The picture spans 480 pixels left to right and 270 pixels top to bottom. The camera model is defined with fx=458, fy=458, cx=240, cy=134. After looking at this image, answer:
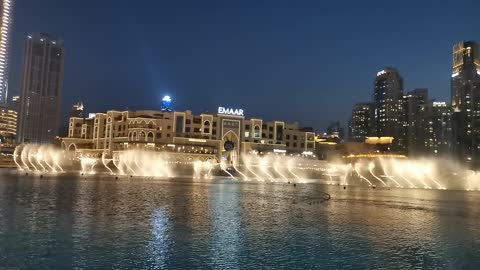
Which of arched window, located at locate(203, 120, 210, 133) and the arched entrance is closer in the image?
arched window, located at locate(203, 120, 210, 133)

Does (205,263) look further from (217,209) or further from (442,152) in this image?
(442,152)

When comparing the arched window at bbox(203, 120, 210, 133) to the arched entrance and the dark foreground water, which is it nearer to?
the arched entrance

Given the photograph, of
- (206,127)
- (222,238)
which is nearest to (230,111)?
(206,127)

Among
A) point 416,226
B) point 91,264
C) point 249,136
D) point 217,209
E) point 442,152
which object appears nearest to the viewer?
point 91,264

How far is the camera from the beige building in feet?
515

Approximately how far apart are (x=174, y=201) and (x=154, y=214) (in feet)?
34.3

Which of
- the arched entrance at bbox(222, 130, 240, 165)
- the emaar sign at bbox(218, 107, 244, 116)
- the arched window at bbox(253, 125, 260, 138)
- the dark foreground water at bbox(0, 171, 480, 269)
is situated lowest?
the dark foreground water at bbox(0, 171, 480, 269)

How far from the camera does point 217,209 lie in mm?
36656

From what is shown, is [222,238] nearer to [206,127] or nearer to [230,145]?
[206,127]

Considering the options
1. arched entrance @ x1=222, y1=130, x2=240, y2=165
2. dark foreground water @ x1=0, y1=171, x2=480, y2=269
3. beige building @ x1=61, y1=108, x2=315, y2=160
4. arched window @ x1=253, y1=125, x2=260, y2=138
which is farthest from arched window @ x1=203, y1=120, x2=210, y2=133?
dark foreground water @ x1=0, y1=171, x2=480, y2=269

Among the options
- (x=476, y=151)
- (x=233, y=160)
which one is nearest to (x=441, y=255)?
→ (x=233, y=160)

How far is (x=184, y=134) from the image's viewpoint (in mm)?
161250

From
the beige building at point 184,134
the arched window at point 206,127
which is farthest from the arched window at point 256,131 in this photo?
the arched window at point 206,127

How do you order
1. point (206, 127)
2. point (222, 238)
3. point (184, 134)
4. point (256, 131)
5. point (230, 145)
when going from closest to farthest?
1. point (222, 238)
2. point (184, 134)
3. point (206, 127)
4. point (230, 145)
5. point (256, 131)
